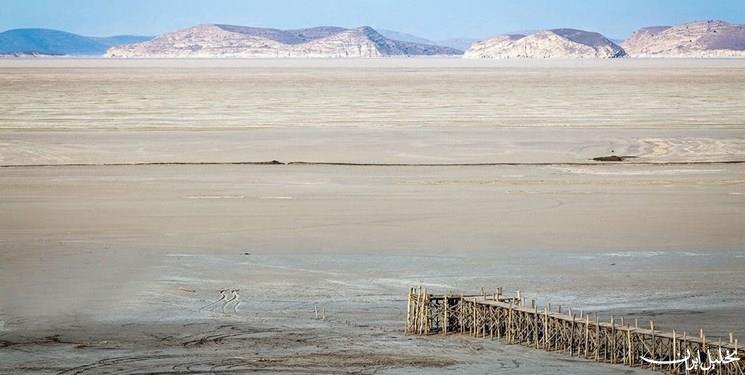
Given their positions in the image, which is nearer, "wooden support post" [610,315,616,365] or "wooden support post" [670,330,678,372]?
"wooden support post" [670,330,678,372]

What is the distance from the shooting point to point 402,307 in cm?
1822

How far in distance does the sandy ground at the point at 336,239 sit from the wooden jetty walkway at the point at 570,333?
38 centimetres

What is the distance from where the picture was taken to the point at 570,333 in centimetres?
1575

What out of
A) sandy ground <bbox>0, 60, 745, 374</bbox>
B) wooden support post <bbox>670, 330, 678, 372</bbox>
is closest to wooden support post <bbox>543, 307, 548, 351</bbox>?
sandy ground <bbox>0, 60, 745, 374</bbox>

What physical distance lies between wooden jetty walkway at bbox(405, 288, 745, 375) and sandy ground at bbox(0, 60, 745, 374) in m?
0.38

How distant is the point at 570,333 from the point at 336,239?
8607mm

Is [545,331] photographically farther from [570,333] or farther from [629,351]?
[629,351]

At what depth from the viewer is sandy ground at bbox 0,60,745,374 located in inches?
636

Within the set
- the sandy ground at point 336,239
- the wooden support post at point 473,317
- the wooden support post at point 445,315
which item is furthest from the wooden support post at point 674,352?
the wooden support post at point 445,315

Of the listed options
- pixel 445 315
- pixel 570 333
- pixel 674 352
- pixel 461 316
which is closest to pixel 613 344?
pixel 570 333

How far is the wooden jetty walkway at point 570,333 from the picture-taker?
14156 millimetres

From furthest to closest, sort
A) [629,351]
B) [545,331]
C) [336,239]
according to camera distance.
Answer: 1. [336,239]
2. [545,331]
3. [629,351]

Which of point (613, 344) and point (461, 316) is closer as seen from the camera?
point (613, 344)

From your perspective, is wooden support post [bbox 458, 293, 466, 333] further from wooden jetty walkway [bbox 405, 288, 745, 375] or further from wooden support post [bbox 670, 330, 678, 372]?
wooden support post [bbox 670, 330, 678, 372]
